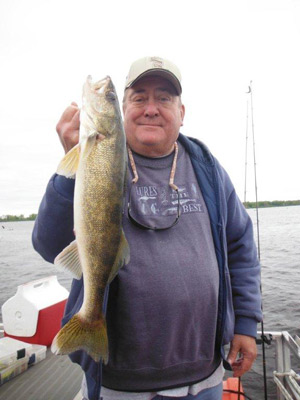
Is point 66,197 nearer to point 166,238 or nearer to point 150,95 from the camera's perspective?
point 166,238

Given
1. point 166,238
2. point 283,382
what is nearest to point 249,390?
point 283,382

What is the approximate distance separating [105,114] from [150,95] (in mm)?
591

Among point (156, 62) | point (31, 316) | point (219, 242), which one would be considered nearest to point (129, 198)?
point (219, 242)

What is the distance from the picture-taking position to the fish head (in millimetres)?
1971

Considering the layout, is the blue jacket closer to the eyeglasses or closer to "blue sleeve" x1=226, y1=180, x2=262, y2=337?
"blue sleeve" x1=226, y1=180, x2=262, y2=337

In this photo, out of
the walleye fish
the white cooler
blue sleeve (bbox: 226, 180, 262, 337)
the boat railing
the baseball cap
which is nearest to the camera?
the walleye fish

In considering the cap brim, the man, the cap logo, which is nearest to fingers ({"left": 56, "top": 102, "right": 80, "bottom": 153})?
the man

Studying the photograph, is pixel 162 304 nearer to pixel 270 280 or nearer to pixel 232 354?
pixel 232 354

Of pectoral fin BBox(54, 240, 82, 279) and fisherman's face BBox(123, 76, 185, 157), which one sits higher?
fisherman's face BBox(123, 76, 185, 157)

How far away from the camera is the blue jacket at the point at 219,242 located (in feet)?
6.38

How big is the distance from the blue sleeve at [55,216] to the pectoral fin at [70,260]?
0.11 m

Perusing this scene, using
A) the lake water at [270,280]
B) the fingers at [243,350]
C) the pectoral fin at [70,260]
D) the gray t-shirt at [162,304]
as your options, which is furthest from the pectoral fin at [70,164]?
the lake water at [270,280]

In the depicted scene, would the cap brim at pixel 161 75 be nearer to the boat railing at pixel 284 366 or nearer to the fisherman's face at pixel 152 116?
the fisherman's face at pixel 152 116

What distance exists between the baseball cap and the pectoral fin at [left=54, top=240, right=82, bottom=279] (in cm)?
128
